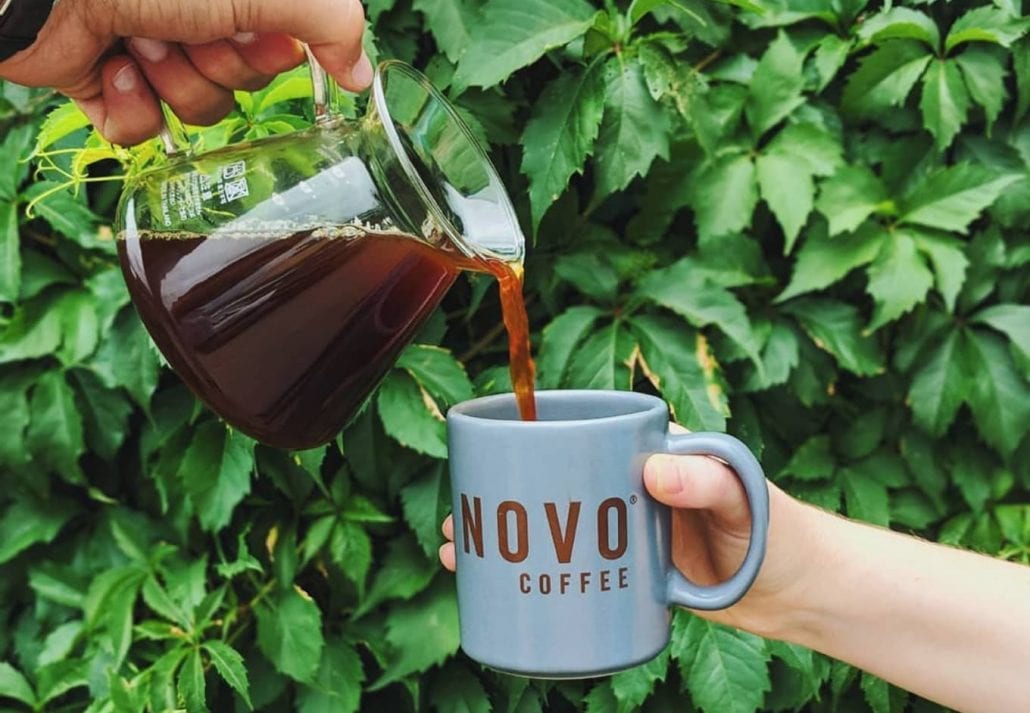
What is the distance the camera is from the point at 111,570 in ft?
3.50

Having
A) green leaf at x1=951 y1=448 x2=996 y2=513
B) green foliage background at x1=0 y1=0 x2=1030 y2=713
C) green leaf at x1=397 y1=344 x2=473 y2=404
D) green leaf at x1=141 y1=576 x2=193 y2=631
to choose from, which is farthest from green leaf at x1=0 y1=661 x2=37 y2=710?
green leaf at x1=951 y1=448 x2=996 y2=513

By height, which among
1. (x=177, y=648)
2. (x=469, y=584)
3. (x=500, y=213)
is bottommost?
(x=177, y=648)

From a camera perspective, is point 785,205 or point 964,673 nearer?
point 964,673

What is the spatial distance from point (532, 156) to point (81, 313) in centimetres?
45

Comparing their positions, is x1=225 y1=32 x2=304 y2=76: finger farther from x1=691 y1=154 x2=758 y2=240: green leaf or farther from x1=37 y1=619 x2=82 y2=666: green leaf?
x1=37 y1=619 x2=82 y2=666: green leaf

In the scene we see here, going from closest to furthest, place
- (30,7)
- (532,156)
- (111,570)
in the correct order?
1. (30,7)
2. (532,156)
3. (111,570)

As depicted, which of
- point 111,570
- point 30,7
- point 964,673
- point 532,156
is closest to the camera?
point 30,7

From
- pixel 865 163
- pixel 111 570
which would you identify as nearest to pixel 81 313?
pixel 111 570

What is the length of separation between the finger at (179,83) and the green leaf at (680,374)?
0.43m

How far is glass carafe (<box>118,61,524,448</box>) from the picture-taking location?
1.86ft

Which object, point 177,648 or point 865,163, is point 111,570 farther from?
point 865,163

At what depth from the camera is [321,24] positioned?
2.05 feet

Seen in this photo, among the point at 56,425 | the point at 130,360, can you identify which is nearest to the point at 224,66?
the point at 130,360

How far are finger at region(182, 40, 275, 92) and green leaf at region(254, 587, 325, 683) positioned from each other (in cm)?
50
